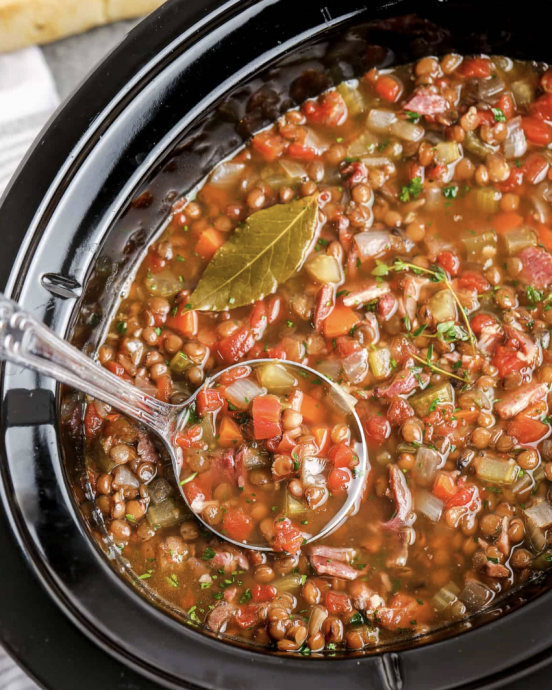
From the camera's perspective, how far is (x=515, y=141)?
3662 mm

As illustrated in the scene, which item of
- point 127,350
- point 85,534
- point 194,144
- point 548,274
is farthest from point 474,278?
point 85,534

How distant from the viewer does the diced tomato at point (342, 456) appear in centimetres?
325

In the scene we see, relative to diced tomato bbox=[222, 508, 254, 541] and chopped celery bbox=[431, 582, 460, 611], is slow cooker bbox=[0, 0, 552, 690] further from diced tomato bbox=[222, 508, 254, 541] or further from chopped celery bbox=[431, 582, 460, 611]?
diced tomato bbox=[222, 508, 254, 541]

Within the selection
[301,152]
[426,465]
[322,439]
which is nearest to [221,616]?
[322,439]

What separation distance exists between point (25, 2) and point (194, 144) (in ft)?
4.61

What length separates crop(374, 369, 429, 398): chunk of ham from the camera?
11.1 feet

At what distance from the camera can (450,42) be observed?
3643 mm

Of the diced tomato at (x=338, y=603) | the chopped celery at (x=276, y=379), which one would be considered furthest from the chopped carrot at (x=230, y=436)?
the diced tomato at (x=338, y=603)

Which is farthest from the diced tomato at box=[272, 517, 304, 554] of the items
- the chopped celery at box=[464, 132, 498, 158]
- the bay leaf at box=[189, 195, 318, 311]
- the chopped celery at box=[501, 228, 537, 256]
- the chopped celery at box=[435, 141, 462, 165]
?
the chopped celery at box=[464, 132, 498, 158]

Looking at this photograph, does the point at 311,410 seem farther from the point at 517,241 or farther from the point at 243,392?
the point at 517,241

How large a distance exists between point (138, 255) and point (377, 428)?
140 centimetres

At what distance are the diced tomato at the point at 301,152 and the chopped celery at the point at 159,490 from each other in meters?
1.69

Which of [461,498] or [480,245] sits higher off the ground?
[480,245]

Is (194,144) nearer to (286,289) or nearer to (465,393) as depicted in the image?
(286,289)
